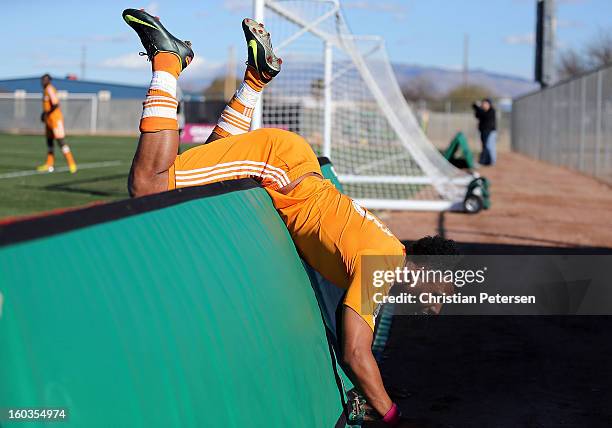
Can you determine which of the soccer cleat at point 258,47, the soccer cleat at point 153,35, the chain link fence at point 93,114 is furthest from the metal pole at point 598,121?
the chain link fence at point 93,114

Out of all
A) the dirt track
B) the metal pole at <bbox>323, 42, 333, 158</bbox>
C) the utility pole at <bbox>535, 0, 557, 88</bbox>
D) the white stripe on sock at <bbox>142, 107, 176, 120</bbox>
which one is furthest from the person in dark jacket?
the white stripe on sock at <bbox>142, 107, 176, 120</bbox>

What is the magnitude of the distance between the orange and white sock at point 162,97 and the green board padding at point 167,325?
0.56 m

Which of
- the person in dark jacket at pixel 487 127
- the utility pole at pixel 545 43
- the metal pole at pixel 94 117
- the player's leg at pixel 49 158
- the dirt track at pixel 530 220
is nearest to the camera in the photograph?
the dirt track at pixel 530 220

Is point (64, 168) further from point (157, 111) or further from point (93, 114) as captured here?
point (93, 114)

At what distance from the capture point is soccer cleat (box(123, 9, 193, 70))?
412 centimetres

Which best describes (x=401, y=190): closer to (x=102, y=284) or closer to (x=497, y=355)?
(x=497, y=355)

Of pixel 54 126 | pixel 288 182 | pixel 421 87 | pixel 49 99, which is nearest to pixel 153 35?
pixel 288 182

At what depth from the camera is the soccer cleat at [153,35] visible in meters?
4.12

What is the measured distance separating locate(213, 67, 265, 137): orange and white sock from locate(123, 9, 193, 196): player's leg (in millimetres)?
847

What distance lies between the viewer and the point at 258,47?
4.86 metres

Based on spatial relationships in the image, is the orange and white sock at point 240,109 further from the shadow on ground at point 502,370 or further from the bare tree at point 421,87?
the bare tree at point 421,87

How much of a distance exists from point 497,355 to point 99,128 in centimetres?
5710

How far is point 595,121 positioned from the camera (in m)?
25.1

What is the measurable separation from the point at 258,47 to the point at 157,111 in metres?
0.98
